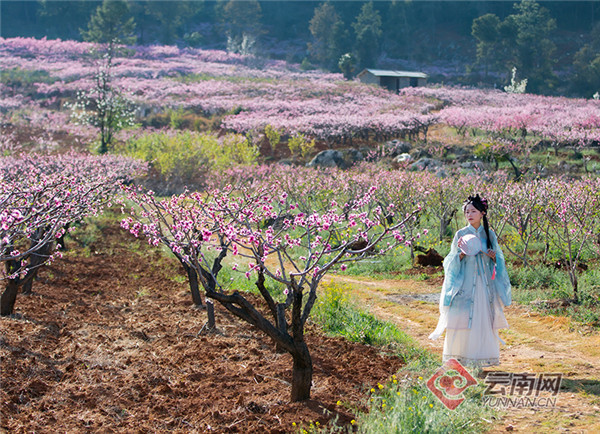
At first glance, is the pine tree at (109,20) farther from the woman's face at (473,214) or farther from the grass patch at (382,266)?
the woman's face at (473,214)

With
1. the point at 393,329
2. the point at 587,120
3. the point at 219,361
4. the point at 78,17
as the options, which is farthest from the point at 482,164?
the point at 78,17

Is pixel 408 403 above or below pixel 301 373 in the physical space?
below

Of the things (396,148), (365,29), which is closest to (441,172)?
(396,148)

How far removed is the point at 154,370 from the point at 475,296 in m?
3.58

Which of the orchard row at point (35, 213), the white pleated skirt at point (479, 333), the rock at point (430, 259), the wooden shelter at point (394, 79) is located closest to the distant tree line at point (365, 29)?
the wooden shelter at point (394, 79)

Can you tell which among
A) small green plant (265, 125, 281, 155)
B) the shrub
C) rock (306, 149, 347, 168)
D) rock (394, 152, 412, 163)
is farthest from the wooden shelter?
the shrub

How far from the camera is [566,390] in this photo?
5785 mm

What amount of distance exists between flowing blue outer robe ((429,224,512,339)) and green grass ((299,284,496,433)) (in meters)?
0.64

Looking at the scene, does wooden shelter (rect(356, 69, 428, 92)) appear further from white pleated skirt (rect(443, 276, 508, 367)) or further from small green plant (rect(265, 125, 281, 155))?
white pleated skirt (rect(443, 276, 508, 367))

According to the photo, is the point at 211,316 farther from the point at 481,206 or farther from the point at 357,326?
the point at 481,206

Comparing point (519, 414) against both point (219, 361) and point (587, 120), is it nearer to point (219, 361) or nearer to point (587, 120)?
point (219, 361)

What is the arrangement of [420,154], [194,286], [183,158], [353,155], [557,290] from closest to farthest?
[194,286] < [557,290] < [183,158] < [420,154] < [353,155]

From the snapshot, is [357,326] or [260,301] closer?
[357,326]

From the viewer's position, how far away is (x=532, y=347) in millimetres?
7523
